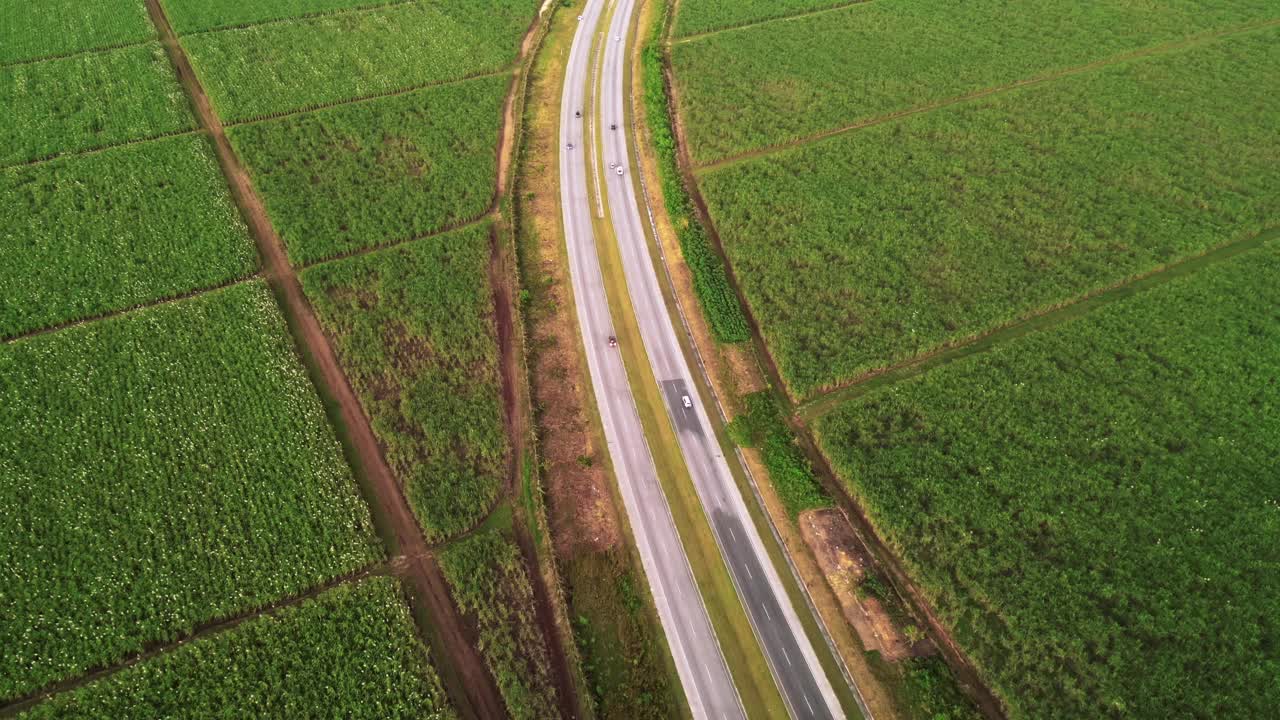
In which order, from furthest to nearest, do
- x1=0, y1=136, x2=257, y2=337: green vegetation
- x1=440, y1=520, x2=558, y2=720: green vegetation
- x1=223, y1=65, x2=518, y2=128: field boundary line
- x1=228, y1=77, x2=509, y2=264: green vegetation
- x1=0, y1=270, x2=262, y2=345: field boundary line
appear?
x1=223, y1=65, x2=518, y2=128: field boundary line < x1=228, y1=77, x2=509, y2=264: green vegetation < x1=0, y1=136, x2=257, y2=337: green vegetation < x1=0, y1=270, x2=262, y2=345: field boundary line < x1=440, y1=520, x2=558, y2=720: green vegetation

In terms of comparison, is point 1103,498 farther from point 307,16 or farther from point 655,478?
point 307,16

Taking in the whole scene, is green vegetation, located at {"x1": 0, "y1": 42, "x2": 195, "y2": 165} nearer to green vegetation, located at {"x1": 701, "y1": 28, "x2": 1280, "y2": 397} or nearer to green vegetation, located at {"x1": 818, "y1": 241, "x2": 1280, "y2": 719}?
green vegetation, located at {"x1": 701, "y1": 28, "x2": 1280, "y2": 397}

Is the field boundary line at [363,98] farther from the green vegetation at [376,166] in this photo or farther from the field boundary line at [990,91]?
the field boundary line at [990,91]

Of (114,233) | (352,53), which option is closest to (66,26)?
(352,53)

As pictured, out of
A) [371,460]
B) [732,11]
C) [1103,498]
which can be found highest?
[732,11]

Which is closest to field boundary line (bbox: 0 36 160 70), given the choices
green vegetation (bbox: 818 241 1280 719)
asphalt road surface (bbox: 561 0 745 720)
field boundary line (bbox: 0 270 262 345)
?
field boundary line (bbox: 0 270 262 345)

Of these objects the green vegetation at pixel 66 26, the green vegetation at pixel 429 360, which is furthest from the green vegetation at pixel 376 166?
the green vegetation at pixel 66 26
